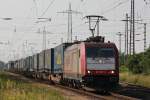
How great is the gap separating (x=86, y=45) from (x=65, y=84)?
1296cm

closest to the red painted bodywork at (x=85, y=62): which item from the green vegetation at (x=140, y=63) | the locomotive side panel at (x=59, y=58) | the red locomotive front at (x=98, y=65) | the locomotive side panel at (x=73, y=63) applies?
the red locomotive front at (x=98, y=65)

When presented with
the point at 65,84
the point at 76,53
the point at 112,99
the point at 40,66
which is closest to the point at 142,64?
the point at 40,66

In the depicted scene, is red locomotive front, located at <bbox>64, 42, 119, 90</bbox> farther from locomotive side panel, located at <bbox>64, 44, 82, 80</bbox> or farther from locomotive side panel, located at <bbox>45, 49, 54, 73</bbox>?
locomotive side panel, located at <bbox>45, 49, 54, 73</bbox>

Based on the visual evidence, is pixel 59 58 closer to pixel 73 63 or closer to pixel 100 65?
pixel 73 63

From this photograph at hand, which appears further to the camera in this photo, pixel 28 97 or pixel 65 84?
pixel 65 84

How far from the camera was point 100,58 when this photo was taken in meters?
29.5

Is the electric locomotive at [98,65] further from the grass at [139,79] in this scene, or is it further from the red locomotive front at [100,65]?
the grass at [139,79]

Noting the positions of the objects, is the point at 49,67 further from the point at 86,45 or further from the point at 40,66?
the point at 86,45

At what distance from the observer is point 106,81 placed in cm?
2875

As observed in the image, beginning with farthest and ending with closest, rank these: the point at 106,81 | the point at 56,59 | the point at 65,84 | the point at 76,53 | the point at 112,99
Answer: the point at 56,59 → the point at 65,84 → the point at 76,53 → the point at 106,81 → the point at 112,99

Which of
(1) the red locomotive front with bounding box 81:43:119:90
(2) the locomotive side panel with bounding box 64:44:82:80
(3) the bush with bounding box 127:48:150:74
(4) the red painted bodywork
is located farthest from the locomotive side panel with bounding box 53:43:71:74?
(3) the bush with bounding box 127:48:150:74

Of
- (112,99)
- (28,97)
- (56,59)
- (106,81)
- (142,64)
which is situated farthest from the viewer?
(142,64)

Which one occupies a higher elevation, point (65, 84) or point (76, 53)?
point (76, 53)

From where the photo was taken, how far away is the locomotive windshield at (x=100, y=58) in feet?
95.7
